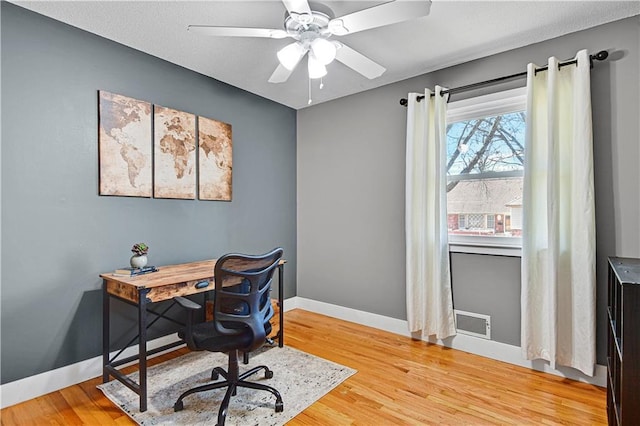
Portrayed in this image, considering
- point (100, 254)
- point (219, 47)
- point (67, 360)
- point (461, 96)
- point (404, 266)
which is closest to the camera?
point (67, 360)

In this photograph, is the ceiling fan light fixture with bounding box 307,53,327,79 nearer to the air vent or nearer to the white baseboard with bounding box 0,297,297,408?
the air vent

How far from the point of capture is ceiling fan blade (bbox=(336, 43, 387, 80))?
217 cm

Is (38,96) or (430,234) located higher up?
(38,96)

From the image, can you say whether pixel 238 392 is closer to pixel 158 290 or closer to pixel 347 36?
pixel 158 290

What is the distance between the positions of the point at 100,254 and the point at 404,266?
2.65 metres

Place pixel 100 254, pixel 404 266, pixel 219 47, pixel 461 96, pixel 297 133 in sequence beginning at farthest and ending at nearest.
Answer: pixel 297 133 < pixel 404 266 < pixel 461 96 < pixel 219 47 < pixel 100 254

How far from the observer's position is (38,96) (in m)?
2.22

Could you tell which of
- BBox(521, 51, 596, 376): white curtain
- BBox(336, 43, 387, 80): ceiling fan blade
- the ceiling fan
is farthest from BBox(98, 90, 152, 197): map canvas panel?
BBox(521, 51, 596, 376): white curtain

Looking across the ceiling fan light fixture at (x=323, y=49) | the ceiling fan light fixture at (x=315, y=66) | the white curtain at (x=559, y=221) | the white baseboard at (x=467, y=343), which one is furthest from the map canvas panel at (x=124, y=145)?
the white curtain at (x=559, y=221)

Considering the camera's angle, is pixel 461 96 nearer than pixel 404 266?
Yes

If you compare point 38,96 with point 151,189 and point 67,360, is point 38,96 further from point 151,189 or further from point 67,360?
point 67,360

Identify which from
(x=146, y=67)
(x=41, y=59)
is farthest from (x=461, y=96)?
(x=41, y=59)

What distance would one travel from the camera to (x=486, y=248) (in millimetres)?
2848

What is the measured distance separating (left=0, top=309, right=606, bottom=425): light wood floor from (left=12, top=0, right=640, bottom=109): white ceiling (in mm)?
2535
